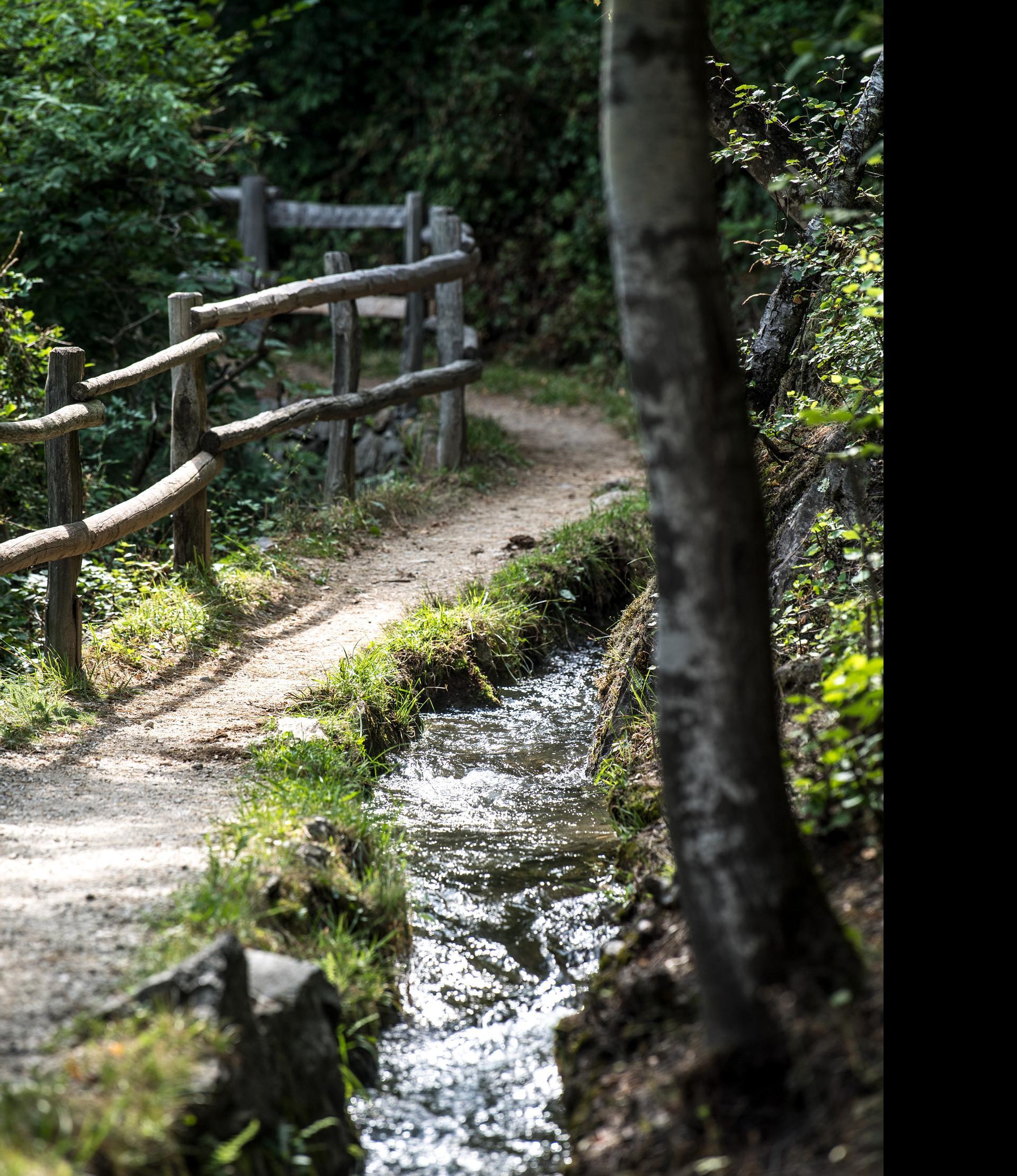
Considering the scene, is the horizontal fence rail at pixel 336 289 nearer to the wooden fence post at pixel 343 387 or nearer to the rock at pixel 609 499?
the wooden fence post at pixel 343 387

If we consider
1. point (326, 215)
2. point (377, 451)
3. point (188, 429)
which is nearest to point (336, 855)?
point (188, 429)

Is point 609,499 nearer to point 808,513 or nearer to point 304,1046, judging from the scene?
point 808,513

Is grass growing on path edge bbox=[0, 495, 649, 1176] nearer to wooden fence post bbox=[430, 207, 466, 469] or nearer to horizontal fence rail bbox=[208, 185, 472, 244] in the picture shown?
wooden fence post bbox=[430, 207, 466, 469]

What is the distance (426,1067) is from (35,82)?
24.9ft

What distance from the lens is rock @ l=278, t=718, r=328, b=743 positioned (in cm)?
431

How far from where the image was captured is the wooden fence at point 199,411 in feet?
15.3

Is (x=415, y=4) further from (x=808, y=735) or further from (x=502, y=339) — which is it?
(x=808, y=735)

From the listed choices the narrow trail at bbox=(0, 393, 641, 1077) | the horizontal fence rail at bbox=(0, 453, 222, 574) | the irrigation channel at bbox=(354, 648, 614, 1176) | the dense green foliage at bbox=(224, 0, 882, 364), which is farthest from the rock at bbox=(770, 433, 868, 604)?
the dense green foliage at bbox=(224, 0, 882, 364)

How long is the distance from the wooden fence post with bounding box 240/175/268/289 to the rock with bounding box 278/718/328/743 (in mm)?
7609

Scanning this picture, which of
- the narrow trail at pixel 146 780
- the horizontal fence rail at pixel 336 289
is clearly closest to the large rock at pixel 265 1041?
the narrow trail at pixel 146 780

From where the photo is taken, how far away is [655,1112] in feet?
7.87

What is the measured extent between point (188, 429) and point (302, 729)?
6.47 ft
